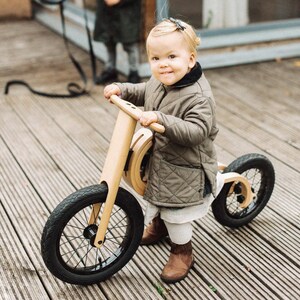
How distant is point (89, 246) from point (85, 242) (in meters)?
0.05

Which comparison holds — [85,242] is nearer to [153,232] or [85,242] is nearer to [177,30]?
[153,232]

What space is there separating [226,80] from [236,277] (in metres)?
2.87

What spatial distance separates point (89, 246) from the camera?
98.4 inches

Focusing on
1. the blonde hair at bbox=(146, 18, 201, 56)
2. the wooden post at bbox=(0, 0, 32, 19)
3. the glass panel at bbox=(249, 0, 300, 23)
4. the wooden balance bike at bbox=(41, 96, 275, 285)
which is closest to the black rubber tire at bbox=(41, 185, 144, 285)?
the wooden balance bike at bbox=(41, 96, 275, 285)

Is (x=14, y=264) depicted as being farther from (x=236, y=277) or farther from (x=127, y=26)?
(x=127, y=26)

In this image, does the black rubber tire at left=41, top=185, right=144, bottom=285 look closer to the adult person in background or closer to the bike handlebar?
the bike handlebar

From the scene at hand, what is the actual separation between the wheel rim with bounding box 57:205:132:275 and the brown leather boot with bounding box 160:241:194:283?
207mm

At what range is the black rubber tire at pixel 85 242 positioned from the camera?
2.05m

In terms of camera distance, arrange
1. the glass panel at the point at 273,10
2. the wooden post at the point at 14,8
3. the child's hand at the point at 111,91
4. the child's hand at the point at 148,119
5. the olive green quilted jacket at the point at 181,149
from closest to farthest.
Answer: the child's hand at the point at 148,119 → the olive green quilted jacket at the point at 181,149 → the child's hand at the point at 111,91 → the glass panel at the point at 273,10 → the wooden post at the point at 14,8

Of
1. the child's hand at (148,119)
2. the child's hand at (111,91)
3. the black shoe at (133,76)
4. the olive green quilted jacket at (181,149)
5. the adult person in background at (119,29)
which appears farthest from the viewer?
the black shoe at (133,76)

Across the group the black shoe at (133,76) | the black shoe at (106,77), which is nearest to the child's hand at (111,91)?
the black shoe at (133,76)

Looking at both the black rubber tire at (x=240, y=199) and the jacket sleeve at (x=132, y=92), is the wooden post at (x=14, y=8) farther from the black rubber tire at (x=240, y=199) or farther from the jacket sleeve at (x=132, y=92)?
the jacket sleeve at (x=132, y=92)

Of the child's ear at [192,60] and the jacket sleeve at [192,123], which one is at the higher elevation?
the child's ear at [192,60]

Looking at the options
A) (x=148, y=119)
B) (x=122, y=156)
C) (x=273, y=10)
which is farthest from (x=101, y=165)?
(x=273, y=10)
